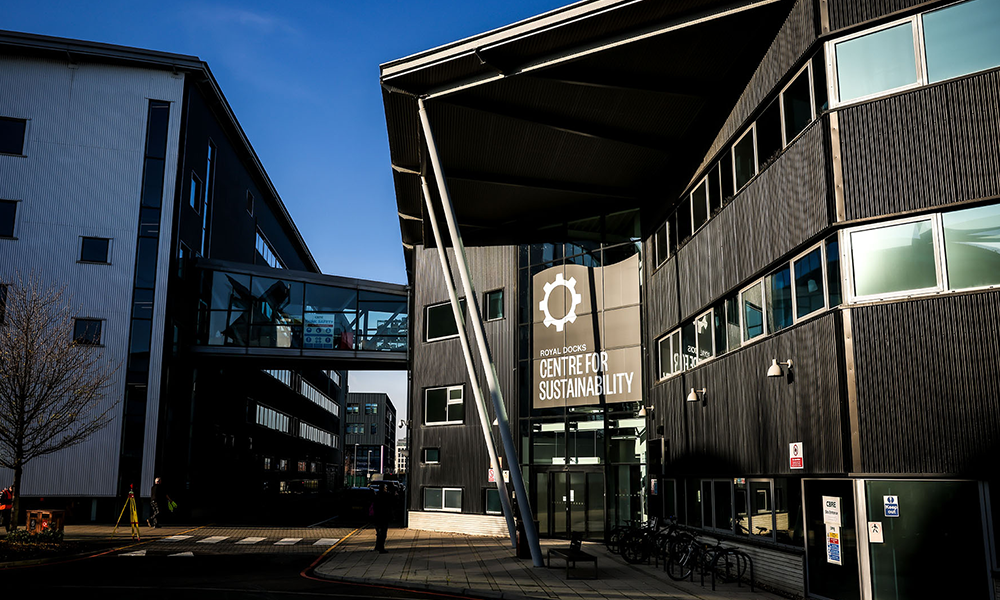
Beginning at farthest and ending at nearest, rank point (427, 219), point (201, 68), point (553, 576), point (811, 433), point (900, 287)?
point (201, 68)
point (427, 219)
point (553, 576)
point (811, 433)
point (900, 287)

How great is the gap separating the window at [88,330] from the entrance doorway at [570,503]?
1564 centimetres

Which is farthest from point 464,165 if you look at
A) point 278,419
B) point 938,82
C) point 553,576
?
point 278,419

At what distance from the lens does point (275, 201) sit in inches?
1875

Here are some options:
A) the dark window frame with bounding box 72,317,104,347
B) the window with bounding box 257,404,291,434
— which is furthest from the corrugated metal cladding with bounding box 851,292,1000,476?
the window with bounding box 257,404,291,434

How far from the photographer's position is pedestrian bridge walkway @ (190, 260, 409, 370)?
32.1 meters

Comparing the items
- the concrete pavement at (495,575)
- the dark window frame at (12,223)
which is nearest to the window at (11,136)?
the dark window frame at (12,223)

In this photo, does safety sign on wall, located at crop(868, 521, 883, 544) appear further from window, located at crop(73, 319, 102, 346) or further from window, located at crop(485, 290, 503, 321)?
window, located at crop(73, 319, 102, 346)

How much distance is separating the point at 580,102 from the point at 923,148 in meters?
8.72

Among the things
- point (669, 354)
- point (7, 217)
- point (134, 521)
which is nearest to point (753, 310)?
point (669, 354)

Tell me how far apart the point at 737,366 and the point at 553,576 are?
542cm

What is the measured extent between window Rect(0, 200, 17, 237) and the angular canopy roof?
13840mm

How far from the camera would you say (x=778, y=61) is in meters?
14.6

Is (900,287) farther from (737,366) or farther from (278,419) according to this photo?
(278,419)

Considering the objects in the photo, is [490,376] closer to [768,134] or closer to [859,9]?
[768,134]
